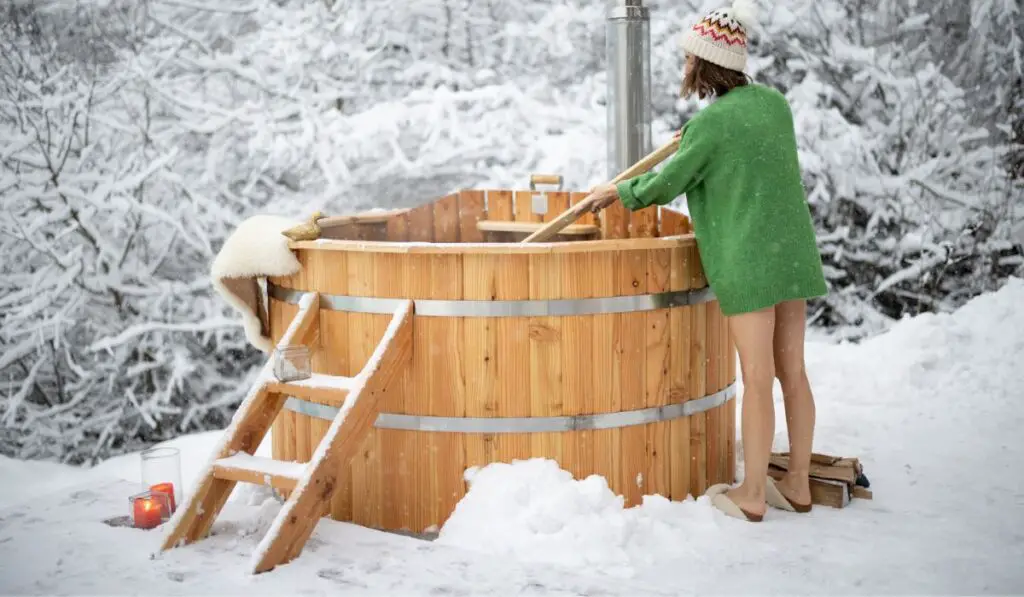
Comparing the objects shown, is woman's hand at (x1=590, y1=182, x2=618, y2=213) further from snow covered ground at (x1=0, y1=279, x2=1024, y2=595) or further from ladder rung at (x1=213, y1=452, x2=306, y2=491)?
ladder rung at (x1=213, y1=452, x2=306, y2=491)

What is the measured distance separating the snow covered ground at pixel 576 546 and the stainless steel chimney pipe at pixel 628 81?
2.00m

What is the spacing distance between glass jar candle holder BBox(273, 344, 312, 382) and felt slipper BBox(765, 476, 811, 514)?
171cm

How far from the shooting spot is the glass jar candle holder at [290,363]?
141 inches

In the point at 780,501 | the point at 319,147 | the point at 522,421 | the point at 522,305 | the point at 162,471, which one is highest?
the point at 319,147

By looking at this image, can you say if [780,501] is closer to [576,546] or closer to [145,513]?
[576,546]

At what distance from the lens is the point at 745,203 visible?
3506 millimetres

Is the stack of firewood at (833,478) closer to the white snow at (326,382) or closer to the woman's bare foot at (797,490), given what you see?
the woman's bare foot at (797,490)

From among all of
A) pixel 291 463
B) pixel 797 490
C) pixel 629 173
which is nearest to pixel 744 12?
pixel 629 173

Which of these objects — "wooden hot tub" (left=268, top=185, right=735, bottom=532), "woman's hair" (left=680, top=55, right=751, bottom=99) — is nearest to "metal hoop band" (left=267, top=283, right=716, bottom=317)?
"wooden hot tub" (left=268, top=185, right=735, bottom=532)

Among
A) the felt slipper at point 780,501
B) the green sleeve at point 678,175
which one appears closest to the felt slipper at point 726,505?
the felt slipper at point 780,501

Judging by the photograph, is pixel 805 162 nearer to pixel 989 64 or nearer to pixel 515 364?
pixel 989 64

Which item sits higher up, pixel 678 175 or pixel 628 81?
pixel 628 81

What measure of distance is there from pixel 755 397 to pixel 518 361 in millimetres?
829

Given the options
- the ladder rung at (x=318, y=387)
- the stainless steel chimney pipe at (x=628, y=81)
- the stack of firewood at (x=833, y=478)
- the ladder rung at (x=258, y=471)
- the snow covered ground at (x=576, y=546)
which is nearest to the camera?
the snow covered ground at (x=576, y=546)
